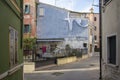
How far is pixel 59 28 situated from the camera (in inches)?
2340

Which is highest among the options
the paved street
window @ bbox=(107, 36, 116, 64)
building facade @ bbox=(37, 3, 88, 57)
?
building facade @ bbox=(37, 3, 88, 57)

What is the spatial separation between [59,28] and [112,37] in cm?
4430

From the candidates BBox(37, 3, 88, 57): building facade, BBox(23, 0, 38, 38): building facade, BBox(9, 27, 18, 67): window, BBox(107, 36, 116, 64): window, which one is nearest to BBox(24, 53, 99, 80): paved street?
BBox(107, 36, 116, 64): window

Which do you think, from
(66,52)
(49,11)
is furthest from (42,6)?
(66,52)

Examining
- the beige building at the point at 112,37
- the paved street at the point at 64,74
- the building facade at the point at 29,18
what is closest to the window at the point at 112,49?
the beige building at the point at 112,37

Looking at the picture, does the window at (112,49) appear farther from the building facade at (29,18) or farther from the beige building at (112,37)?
the building facade at (29,18)

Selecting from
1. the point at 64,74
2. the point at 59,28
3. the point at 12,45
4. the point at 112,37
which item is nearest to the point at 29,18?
the point at 59,28

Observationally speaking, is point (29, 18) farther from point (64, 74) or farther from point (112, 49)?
point (112, 49)

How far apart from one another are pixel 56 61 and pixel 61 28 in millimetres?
23385

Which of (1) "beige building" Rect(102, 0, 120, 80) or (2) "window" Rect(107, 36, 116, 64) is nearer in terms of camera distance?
(1) "beige building" Rect(102, 0, 120, 80)

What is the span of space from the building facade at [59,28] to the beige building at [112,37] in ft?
128

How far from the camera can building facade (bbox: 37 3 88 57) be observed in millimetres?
57284

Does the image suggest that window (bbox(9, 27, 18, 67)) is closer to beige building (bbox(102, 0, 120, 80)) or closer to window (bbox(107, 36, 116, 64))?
beige building (bbox(102, 0, 120, 80))

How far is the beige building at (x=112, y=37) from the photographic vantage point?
45.0ft
